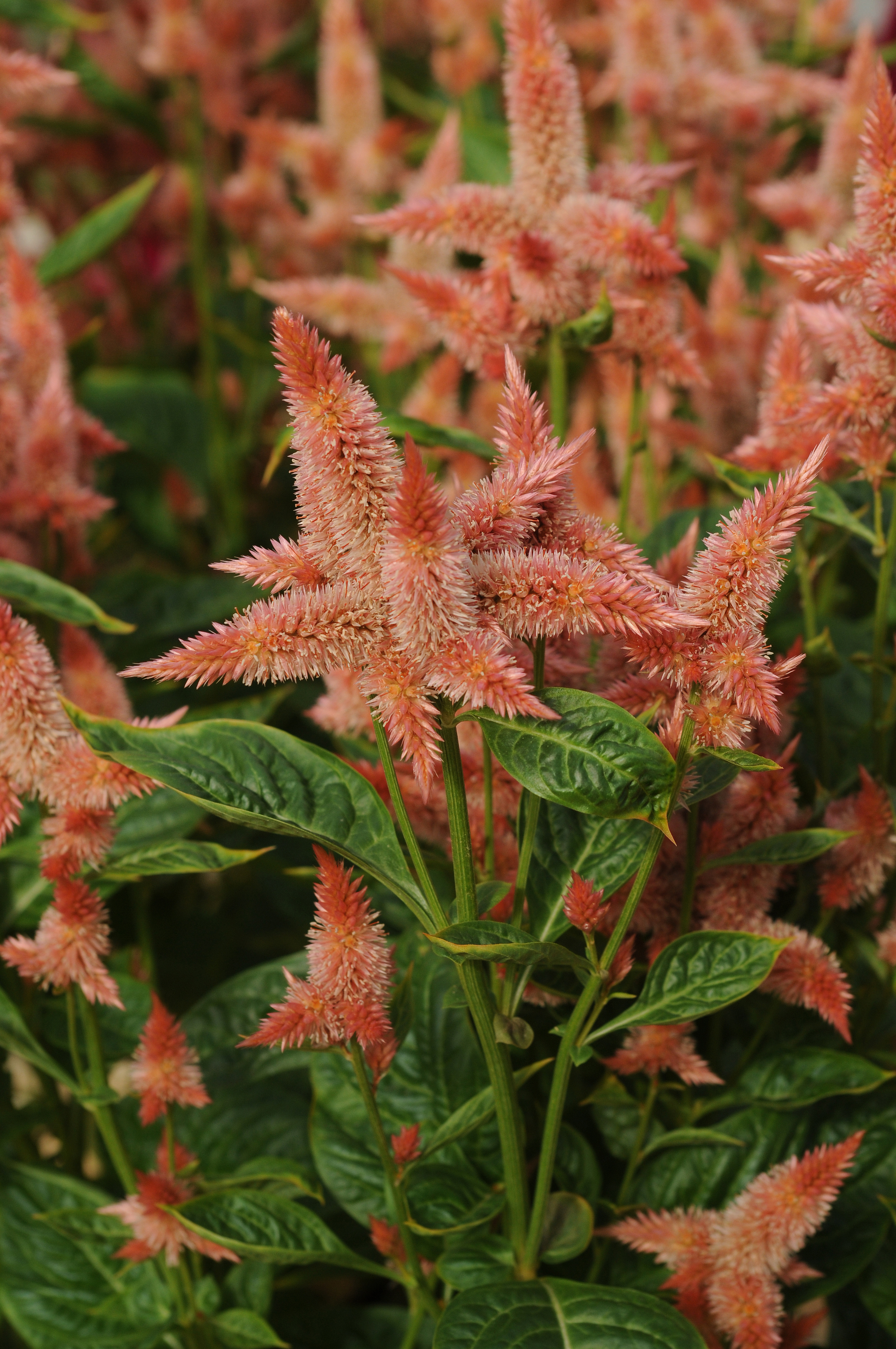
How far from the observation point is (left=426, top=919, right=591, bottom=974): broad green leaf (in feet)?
1.51

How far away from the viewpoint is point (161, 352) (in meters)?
1.51

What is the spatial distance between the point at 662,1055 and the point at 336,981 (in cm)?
19

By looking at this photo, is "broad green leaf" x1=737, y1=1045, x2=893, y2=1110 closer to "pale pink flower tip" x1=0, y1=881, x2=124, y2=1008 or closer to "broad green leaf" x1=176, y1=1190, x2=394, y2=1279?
"broad green leaf" x1=176, y1=1190, x2=394, y2=1279

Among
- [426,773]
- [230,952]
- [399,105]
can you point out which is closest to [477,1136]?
[426,773]

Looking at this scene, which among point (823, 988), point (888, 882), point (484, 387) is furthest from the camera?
point (484, 387)

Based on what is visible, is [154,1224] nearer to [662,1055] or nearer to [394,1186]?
[394,1186]

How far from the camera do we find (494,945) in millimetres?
464

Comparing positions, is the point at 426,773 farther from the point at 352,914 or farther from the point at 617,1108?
the point at 617,1108

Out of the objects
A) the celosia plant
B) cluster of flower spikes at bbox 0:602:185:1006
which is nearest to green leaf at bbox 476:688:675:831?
the celosia plant

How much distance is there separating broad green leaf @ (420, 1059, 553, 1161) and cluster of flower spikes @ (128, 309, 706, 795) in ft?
0.63

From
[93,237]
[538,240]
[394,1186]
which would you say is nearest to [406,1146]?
[394,1186]

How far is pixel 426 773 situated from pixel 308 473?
0.11 metres

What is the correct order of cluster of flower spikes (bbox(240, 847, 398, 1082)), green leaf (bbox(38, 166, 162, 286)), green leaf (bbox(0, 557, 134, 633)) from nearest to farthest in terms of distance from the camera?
cluster of flower spikes (bbox(240, 847, 398, 1082)) → green leaf (bbox(0, 557, 134, 633)) → green leaf (bbox(38, 166, 162, 286))

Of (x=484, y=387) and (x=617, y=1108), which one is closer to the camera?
(x=617, y=1108)
